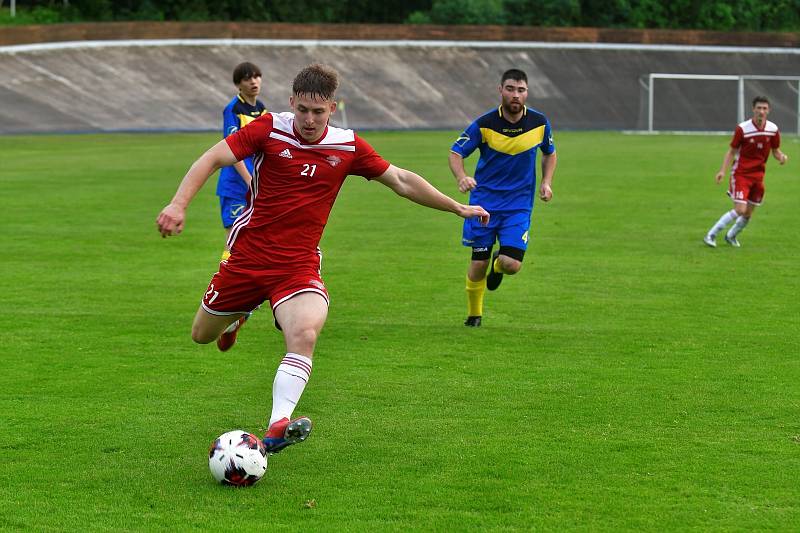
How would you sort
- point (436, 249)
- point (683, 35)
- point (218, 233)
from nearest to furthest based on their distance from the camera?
point (436, 249) → point (218, 233) → point (683, 35)

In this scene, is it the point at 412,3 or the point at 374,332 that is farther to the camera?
the point at 412,3

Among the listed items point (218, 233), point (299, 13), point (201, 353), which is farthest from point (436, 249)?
point (299, 13)

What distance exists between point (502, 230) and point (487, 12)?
63020mm

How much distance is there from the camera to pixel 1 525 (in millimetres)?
5984

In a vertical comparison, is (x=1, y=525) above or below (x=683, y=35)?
above

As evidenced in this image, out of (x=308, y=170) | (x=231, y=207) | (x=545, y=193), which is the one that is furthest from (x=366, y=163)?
(x=231, y=207)

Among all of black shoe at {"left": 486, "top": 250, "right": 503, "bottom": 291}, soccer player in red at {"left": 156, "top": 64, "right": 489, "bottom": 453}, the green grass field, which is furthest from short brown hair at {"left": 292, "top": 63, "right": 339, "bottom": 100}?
black shoe at {"left": 486, "top": 250, "right": 503, "bottom": 291}

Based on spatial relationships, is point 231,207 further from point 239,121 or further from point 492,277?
point 492,277

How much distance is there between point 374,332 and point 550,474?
4.61m

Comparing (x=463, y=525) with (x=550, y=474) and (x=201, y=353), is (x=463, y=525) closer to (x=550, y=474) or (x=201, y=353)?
(x=550, y=474)

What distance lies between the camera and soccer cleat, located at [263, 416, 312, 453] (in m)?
6.68

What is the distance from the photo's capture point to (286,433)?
265 inches

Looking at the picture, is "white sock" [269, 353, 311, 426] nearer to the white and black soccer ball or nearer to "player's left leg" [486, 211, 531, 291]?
the white and black soccer ball

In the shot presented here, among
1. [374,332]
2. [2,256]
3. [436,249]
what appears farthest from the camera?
[436,249]
